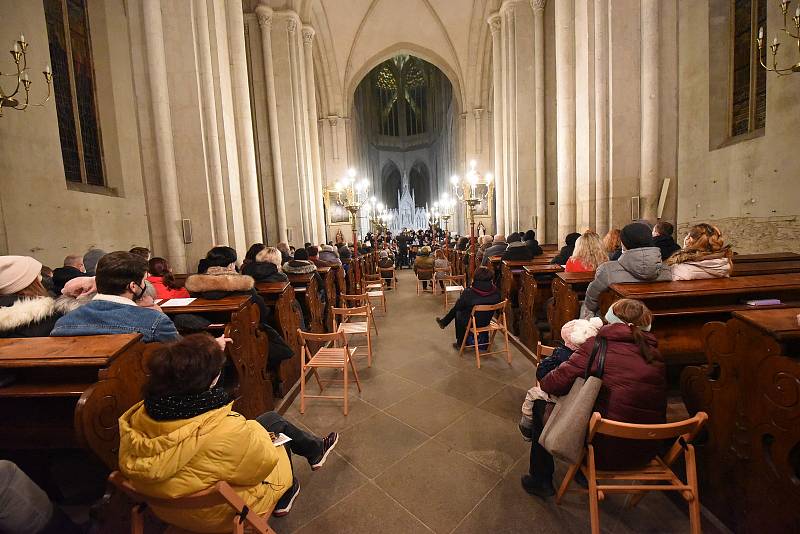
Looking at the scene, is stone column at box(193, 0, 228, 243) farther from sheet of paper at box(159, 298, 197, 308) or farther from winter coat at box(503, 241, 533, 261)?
winter coat at box(503, 241, 533, 261)

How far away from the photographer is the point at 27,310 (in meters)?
2.07

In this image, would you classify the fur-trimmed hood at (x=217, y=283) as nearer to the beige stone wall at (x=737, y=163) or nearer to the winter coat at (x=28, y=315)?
the winter coat at (x=28, y=315)

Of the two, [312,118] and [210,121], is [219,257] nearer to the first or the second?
[210,121]

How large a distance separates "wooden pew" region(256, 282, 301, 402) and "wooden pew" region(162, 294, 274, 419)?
55 centimetres

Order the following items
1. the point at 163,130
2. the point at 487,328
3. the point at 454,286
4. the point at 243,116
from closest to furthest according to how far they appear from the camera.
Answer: the point at 487,328 < the point at 163,130 < the point at 454,286 < the point at 243,116

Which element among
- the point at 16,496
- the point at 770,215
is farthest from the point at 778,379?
the point at 770,215

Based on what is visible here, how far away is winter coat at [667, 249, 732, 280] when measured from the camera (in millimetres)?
3023

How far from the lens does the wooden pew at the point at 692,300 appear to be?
268cm

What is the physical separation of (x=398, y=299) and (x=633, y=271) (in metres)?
6.34

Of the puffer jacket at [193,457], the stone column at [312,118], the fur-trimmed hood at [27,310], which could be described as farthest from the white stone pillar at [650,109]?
the stone column at [312,118]

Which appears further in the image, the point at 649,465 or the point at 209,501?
the point at 649,465

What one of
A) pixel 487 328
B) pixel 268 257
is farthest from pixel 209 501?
pixel 487 328

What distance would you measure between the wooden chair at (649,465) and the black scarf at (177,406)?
1.69m

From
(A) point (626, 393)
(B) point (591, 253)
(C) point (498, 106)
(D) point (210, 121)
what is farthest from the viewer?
(C) point (498, 106)
